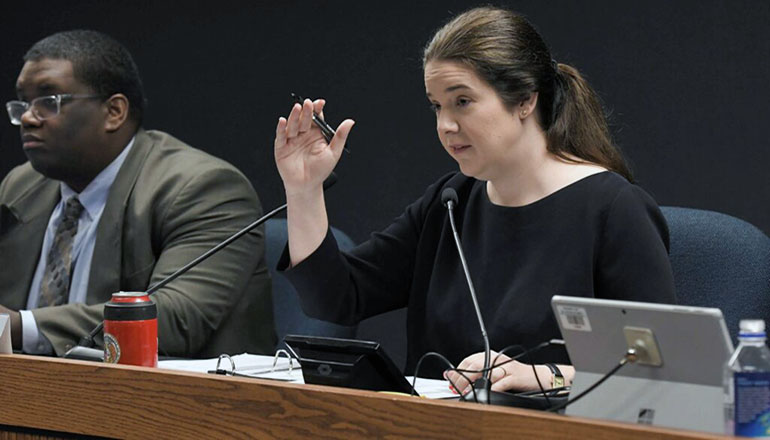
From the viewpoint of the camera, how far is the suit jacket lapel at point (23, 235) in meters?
3.00

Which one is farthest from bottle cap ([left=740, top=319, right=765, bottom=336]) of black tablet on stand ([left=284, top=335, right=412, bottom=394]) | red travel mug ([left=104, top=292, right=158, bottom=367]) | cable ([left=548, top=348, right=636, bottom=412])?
red travel mug ([left=104, top=292, right=158, bottom=367])

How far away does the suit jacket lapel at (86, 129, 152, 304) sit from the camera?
Result: 9.29ft

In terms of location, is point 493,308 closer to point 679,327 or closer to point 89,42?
point 679,327

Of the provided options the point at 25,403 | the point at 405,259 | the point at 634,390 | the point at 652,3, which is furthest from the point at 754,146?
the point at 25,403

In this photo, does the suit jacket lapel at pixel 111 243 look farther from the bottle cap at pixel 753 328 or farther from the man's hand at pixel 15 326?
the bottle cap at pixel 753 328

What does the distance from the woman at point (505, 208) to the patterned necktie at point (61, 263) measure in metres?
0.96

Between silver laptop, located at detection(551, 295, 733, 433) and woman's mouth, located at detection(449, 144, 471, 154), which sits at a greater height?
woman's mouth, located at detection(449, 144, 471, 154)

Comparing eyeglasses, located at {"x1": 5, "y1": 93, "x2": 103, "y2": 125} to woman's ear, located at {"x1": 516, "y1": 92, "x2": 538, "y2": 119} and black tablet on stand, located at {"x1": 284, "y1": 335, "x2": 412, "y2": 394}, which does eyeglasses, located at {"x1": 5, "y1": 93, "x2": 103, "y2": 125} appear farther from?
black tablet on stand, located at {"x1": 284, "y1": 335, "x2": 412, "y2": 394}

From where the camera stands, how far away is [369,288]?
234 centimetres

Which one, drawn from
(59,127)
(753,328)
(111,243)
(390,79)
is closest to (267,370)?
(753,328)

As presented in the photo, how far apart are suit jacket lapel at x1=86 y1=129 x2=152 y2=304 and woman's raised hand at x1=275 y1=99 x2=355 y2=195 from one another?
878 mm

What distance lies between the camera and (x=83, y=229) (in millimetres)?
2988

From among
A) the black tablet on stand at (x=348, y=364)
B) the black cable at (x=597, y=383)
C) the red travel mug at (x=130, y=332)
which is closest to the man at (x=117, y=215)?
the red travel mug at (x=130, y=332)

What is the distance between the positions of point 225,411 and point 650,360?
55cm
